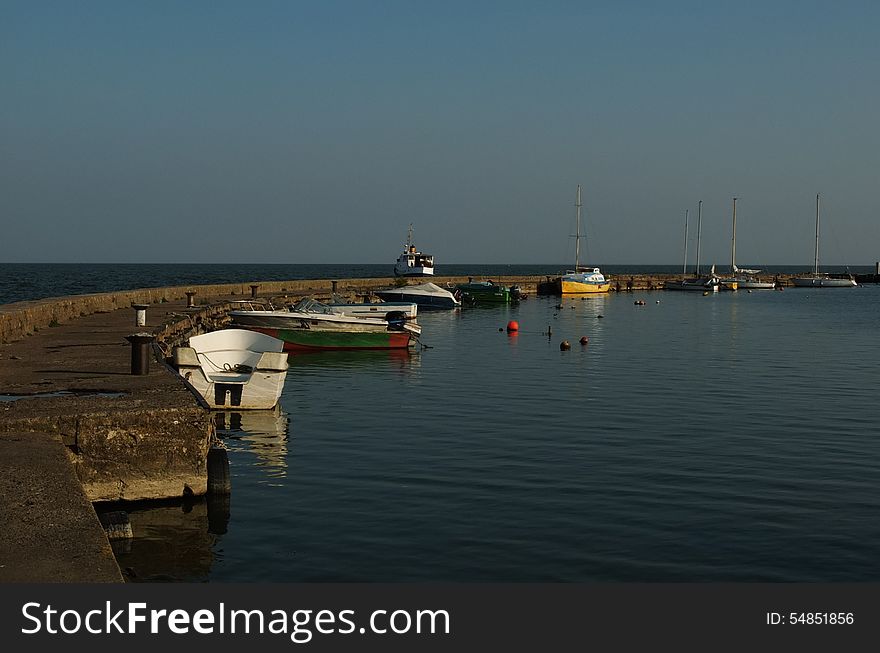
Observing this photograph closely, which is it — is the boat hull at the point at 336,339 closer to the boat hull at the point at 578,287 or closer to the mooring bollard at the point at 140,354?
the mooring bollard at the point at 140,354

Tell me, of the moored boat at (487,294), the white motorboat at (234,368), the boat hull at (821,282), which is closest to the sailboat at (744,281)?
the boat hull at (821,282)

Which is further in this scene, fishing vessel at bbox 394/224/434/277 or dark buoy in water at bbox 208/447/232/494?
fishing vessel at bbox 394/224/434/277

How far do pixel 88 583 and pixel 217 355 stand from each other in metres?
15.0

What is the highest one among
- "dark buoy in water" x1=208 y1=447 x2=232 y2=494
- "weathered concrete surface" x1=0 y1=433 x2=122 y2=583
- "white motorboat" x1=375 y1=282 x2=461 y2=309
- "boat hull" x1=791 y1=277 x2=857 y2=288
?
"boat hull" x1=791 y1=277 x2=857 y2=288

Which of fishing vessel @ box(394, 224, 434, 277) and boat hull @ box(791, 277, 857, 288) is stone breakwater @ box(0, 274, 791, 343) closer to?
fishing vessel @ box(394, 224, 434, 277)

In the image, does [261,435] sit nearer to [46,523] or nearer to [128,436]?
[128,436]

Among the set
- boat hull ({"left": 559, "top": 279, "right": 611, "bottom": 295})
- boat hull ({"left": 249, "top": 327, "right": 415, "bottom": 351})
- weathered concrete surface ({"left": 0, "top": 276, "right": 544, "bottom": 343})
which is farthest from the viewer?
boat hull ({"left": 559, "top": 279, "right": 611, "bottom": 295})

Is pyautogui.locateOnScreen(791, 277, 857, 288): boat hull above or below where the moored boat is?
above

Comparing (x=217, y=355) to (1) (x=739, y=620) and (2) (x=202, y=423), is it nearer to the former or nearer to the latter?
(2) (x=202, y=423)

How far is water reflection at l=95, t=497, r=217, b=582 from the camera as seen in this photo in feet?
35.7

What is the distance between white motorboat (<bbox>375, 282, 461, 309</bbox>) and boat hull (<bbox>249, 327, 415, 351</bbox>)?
26.7 meters

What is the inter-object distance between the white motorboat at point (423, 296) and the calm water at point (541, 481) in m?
32.0

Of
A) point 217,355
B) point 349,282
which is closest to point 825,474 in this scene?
point 217,355

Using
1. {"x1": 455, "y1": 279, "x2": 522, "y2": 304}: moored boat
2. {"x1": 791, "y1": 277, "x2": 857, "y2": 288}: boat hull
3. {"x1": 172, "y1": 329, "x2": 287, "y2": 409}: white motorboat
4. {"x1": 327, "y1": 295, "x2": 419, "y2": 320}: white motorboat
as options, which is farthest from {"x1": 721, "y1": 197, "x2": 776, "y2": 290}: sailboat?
{"x1": 172, "y1": 329, "x2": 287, "y2": 409}: white motorboat
